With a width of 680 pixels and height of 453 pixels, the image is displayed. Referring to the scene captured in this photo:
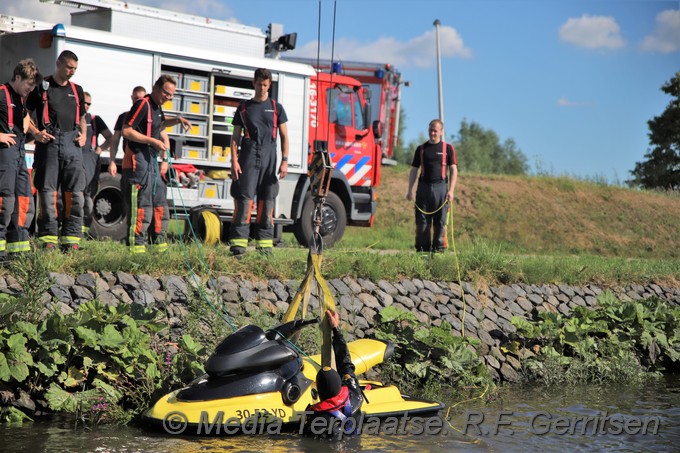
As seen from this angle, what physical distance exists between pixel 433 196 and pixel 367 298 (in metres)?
2.63

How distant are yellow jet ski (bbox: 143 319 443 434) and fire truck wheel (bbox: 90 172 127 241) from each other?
702cm

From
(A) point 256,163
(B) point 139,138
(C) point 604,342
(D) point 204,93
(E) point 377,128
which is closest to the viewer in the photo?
(B) point 139,138

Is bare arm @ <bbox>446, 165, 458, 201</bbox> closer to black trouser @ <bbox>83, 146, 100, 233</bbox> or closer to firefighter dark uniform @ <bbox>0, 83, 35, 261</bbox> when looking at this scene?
black trouser @ <bbox>83, 146, 100, 233</bbox>

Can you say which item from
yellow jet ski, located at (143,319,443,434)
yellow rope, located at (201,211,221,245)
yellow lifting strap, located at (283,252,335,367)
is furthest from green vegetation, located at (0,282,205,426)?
yellow rope, located at (201,211,221,245)

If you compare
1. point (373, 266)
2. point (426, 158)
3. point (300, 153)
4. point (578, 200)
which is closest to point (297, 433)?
point (373, 266)

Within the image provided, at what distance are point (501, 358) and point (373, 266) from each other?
1996mm

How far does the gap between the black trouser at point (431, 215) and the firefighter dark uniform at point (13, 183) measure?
18.8 ft

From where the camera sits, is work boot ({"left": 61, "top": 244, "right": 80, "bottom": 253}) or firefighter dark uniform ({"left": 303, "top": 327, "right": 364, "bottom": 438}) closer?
firefighter dark uniform ({"left": 303, "top": 327, "right": 364, "bottom": 438})

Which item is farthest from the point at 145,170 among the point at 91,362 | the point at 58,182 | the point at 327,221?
the point at 327,221

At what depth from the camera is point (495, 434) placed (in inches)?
303

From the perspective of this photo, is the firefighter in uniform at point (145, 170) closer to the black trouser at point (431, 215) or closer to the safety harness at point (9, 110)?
the safety harness at point (9, 110)

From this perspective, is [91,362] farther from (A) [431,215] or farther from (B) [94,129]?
(A) [431,215]

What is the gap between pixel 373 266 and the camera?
1149 centimetres

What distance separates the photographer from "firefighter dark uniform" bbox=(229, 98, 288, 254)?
11.0m
